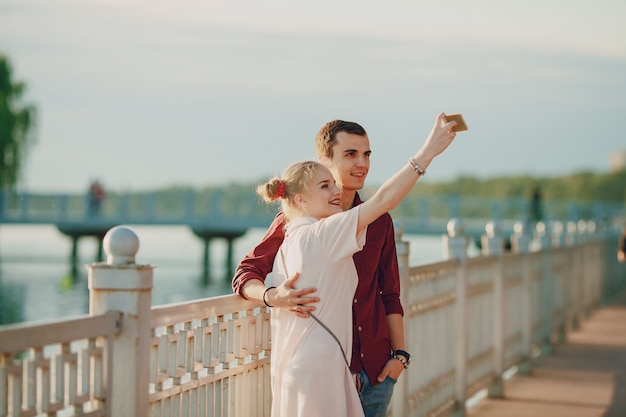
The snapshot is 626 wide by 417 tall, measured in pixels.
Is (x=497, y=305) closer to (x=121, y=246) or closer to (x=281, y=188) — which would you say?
(x=281, y=188)

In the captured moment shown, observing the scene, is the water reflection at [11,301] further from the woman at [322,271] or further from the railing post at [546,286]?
the woman at [322,271]

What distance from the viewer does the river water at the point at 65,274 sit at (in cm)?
2980

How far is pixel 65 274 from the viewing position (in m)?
45.0

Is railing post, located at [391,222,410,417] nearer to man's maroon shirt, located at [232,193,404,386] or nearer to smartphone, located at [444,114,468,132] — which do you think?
man's maroon shirt, located at [232,193,404,386]

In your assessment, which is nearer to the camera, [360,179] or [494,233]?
[360,179]

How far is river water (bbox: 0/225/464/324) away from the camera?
29.8m

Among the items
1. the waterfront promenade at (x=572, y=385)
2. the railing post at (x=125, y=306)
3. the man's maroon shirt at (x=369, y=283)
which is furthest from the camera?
the waterfront promenade at (x=572, y=385)

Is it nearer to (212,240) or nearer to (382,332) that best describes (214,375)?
(382,332)

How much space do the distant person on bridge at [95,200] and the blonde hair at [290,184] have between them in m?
44.2

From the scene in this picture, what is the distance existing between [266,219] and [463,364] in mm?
37573

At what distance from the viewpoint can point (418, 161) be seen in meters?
3.50

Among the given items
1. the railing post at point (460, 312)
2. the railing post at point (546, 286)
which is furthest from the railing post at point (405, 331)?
the railing post at point (546, 286)

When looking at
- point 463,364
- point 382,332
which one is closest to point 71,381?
point 382,332

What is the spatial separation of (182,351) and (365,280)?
2.45 feet
